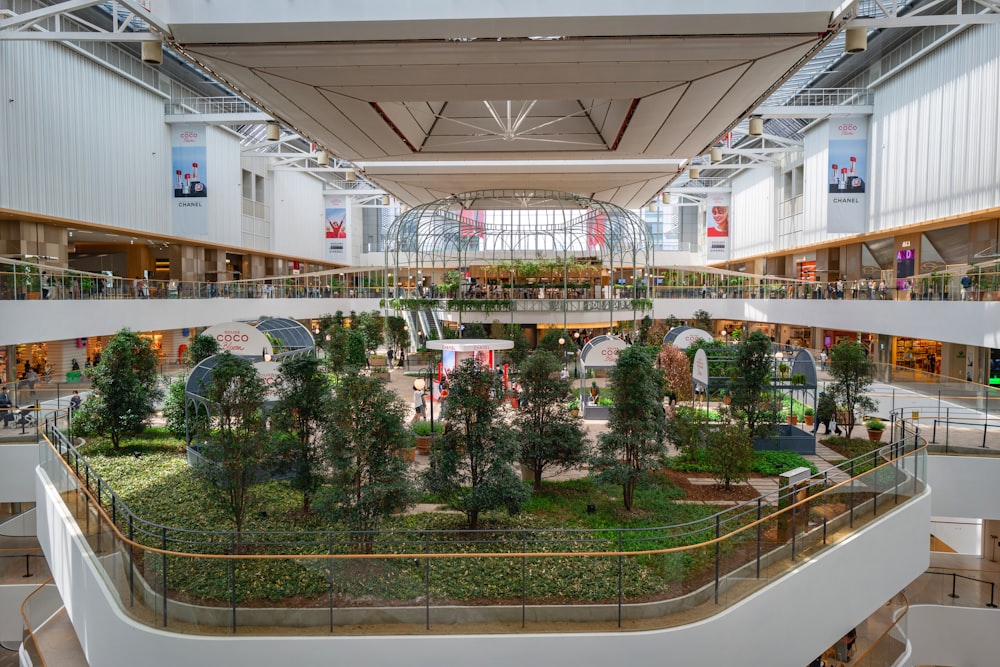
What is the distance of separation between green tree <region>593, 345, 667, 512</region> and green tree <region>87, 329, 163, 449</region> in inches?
485

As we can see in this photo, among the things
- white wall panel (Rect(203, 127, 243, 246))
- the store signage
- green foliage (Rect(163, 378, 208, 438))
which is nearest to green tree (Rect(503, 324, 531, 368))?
the store signage

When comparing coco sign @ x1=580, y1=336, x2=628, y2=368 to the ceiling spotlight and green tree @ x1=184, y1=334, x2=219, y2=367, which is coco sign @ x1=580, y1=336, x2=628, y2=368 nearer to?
the ceiling spotlight

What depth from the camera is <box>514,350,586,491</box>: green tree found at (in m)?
14.1

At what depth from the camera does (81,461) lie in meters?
12.4

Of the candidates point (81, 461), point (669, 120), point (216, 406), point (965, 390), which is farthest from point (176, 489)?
point (965, 390)

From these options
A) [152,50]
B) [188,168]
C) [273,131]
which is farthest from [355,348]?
[188,168]

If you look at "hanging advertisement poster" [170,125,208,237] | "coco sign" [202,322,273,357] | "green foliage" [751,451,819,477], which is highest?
"hanging advertisement poster" [170,125,208,237]

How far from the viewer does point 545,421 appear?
14.4 meters

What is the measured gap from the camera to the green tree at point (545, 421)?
46.4 ft

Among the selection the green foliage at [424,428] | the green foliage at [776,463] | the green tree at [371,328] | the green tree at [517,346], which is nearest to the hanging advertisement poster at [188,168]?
the green tree at [371,328]

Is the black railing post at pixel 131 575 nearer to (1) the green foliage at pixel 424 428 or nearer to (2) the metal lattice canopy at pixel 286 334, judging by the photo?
(1) the green foliage at pixel 424 428

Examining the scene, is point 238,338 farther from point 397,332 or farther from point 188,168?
point 188,168

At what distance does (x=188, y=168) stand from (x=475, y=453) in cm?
3098

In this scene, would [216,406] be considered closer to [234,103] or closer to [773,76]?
[773,76]
